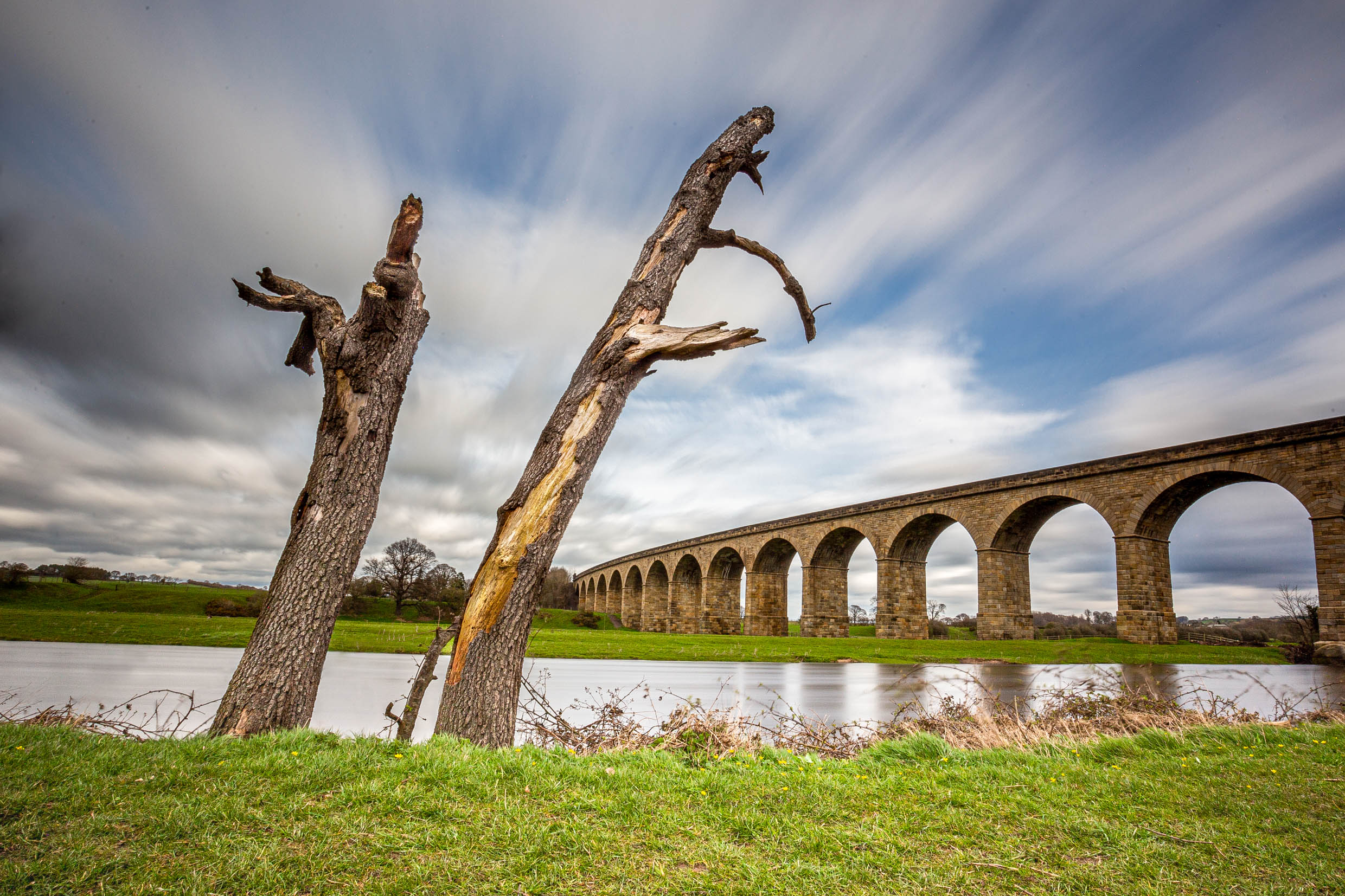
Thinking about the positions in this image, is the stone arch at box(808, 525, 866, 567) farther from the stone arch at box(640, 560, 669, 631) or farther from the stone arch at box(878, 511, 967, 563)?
the stone arch at box(640, 560, 669, 631)

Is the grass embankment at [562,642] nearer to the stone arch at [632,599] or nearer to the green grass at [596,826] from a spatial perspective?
the green grass at [596,826]

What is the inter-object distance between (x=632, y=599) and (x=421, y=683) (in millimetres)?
51730

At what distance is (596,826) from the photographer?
2.47 metres

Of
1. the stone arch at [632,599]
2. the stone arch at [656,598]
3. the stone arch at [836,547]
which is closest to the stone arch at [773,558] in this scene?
the stone arch at [836,547]

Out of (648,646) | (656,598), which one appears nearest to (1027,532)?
(648,646)

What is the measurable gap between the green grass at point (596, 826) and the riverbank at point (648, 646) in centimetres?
711

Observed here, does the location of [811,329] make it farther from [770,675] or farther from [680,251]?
[770,675]

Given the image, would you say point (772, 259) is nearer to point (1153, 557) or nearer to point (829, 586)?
point (1153, 557)

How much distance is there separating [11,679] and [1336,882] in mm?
9410

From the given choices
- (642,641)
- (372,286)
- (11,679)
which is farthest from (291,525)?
(642,641)

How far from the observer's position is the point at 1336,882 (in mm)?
2385

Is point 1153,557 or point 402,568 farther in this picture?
point 402,568

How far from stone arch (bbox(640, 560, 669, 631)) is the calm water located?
113 ft

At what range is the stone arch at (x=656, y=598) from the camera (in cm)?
4666
